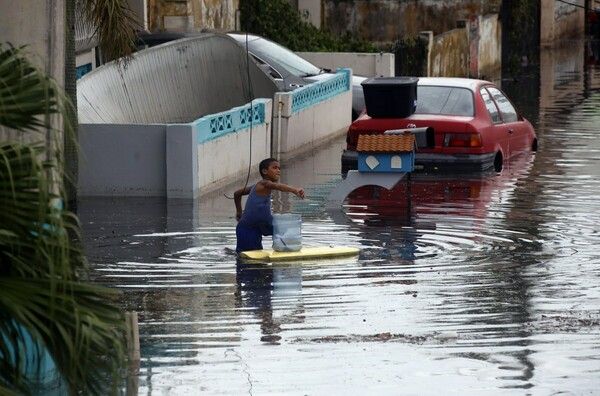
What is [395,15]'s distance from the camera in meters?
40.8

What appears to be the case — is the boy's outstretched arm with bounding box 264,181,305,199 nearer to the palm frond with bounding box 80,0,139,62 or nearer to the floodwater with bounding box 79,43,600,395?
the floodwater with bounding box 79,43,600,395

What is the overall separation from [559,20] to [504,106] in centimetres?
3105

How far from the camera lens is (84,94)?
2014cm

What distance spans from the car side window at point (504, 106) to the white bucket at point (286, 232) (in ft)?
25.4

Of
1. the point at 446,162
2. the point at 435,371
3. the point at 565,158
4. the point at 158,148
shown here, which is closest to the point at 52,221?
the point at 435,371

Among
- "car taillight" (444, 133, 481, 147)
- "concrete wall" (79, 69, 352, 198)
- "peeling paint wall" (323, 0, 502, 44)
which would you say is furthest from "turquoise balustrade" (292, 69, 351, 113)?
"peeling paint wall" (323, 0, 502, 44)

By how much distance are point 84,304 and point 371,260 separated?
25.9ft

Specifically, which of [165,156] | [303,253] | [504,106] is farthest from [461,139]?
[303,253]

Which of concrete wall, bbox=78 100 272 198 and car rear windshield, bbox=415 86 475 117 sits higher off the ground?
car rear windshield, bbox=415 86 475 117

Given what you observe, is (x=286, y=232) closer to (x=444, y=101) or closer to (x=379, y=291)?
(x=379, y=291)

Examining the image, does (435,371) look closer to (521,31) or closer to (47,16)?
(47,16)

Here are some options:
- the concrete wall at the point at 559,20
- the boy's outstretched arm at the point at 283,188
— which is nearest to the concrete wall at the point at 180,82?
the boy's outstretched arm at the point at 283,188

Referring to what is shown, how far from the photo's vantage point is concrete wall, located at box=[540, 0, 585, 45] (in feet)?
158

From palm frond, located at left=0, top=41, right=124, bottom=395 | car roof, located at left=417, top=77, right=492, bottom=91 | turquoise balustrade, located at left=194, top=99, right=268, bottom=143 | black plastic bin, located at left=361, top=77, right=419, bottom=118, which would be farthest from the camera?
car roof, located at left=417, top=77, right=492, bottom=91
